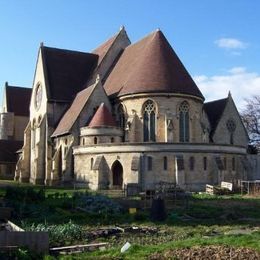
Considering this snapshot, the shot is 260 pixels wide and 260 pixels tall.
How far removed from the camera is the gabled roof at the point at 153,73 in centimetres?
4494

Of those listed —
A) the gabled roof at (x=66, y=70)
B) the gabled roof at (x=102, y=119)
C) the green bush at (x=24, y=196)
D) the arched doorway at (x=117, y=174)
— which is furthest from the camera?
the gabled roof at (x=66, y=70)

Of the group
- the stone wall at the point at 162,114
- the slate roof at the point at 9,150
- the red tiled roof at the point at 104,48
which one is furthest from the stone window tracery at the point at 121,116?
the slate roof at the point at 9,150

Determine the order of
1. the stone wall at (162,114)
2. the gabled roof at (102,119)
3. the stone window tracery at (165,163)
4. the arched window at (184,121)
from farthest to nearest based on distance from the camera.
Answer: the arched window at (184,121) < the stone wall at (162,114) < the gabled roof at (102,119) < the stone window tracery at (165,163)

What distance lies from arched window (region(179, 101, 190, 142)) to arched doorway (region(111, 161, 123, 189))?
8.43m

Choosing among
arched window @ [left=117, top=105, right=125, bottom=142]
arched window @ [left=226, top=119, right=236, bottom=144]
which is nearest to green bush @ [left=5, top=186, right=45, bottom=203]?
arched window @ [left=117, top=105, right=125, bottom=142]

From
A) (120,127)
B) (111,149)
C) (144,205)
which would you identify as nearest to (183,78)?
(120,127)

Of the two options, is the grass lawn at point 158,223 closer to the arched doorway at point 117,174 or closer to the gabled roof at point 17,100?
the arched doorway at point 117,174

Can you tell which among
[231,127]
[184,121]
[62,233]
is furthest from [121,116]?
[62,233]

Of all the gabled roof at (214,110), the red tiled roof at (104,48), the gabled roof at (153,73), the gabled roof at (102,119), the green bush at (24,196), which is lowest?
the green bush at (24,196)

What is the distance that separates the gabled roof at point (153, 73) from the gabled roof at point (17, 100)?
2248 centimetres

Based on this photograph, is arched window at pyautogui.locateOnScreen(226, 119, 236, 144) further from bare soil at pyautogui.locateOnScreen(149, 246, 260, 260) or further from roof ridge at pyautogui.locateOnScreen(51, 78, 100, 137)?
bare soil at pyautogui.locateOnScreen(149, 246, 260, 260)

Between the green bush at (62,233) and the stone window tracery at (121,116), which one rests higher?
the stone window tracery at (121,116)

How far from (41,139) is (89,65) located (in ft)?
37.7

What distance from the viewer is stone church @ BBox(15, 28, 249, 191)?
38969 mm
